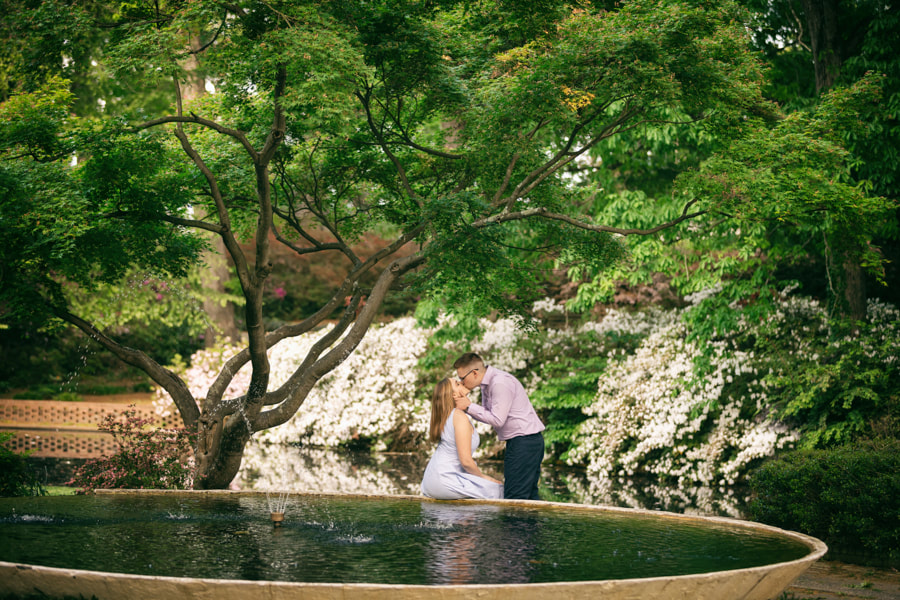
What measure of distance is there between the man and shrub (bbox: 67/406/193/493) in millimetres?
3942

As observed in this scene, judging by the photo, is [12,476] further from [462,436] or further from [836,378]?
[836,378]

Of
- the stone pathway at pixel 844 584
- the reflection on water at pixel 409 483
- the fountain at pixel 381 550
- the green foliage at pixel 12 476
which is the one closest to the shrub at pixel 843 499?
the stone pathway at pixel 844 584

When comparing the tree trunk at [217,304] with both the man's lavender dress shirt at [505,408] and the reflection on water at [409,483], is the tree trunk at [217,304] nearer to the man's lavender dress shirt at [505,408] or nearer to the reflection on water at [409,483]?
the reflection on water at [409,483]

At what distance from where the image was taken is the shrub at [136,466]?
9.13 metres

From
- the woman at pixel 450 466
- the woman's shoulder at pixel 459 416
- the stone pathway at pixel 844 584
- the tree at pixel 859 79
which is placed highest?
the tree at pixel 859 79

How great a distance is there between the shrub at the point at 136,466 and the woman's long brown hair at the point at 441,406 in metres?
3.54

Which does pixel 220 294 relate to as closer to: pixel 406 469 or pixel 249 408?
pixel 406 469

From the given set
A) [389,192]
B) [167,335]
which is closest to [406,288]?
[389,192]

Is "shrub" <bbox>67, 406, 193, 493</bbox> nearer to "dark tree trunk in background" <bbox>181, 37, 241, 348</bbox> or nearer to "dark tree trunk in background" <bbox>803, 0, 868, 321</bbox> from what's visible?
"dark tree trunk in background" <bbox>803, 0, 868, 321</bbox>

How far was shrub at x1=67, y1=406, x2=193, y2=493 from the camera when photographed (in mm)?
9133

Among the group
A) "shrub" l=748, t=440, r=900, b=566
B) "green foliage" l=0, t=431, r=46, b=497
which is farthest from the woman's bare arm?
"green foliage" l=0, t=431, r=46, b=497

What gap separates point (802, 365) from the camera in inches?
482

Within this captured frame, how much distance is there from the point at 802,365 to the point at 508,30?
6.55 metres

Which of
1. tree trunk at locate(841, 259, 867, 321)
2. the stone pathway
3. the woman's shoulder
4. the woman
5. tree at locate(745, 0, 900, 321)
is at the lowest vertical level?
the stone pathway
